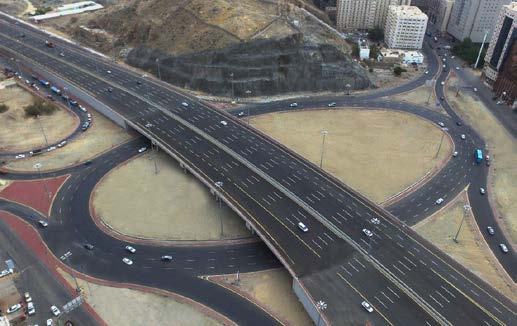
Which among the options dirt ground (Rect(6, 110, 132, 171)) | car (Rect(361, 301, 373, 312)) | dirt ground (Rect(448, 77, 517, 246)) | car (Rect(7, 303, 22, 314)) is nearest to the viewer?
car (Rect(361, 301, 373, 312))

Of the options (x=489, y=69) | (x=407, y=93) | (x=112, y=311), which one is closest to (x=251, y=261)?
(x=112, y=311)

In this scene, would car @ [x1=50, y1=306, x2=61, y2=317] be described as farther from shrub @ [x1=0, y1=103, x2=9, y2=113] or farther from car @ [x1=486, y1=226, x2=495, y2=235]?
car @ [x1=486, y1=226, x2=495, y2=235]

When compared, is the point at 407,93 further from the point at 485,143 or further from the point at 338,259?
the point at 338,259

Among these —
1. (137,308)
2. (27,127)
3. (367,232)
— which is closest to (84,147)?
(27,127)

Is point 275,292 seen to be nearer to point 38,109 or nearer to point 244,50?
point 244,50

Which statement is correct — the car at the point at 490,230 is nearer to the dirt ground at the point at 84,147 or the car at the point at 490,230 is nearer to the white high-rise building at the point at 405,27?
the dirt ground at the point at 84,147

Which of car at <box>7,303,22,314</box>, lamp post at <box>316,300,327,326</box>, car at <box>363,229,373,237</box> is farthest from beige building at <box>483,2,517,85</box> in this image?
car at <box>7,303,22,314</box>
